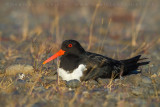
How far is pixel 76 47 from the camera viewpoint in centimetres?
647

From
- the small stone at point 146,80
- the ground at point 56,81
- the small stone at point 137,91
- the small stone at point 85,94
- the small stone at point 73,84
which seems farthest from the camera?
the small stone at point 146,80

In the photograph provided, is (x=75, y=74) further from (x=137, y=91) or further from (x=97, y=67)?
(x=137, y=91)

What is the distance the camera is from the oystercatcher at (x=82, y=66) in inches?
240

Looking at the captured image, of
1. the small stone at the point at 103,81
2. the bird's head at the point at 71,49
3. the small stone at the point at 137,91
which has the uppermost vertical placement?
the bird's head at the point at 71,49

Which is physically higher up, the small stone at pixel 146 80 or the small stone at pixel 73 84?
the small stone at pixel 146 80

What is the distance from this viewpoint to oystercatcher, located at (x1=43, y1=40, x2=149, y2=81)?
240 inches

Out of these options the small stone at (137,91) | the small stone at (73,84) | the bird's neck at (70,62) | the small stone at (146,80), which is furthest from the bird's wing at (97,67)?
the small stone at (137,91)

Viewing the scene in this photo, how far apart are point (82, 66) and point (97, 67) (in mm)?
385

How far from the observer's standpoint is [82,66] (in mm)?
6121

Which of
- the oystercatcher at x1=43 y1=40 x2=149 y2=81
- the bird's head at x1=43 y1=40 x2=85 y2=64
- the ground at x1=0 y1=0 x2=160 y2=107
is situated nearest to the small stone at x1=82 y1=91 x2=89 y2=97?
the ground at x1=0 y1=0 x2=160 y2=107

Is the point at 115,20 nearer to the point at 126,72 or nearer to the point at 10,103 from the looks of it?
the point at 126,72

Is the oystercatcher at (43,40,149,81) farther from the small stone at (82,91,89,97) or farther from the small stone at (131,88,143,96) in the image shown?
the small stone at (131,88,143,96)

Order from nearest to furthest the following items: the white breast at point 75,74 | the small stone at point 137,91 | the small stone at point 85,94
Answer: the small stone at point 85,94 < the small stone at point 137,91 < the white breast at point 75,74

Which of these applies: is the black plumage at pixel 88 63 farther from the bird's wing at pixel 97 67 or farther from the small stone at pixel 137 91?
the small stone at pixel 137 91
